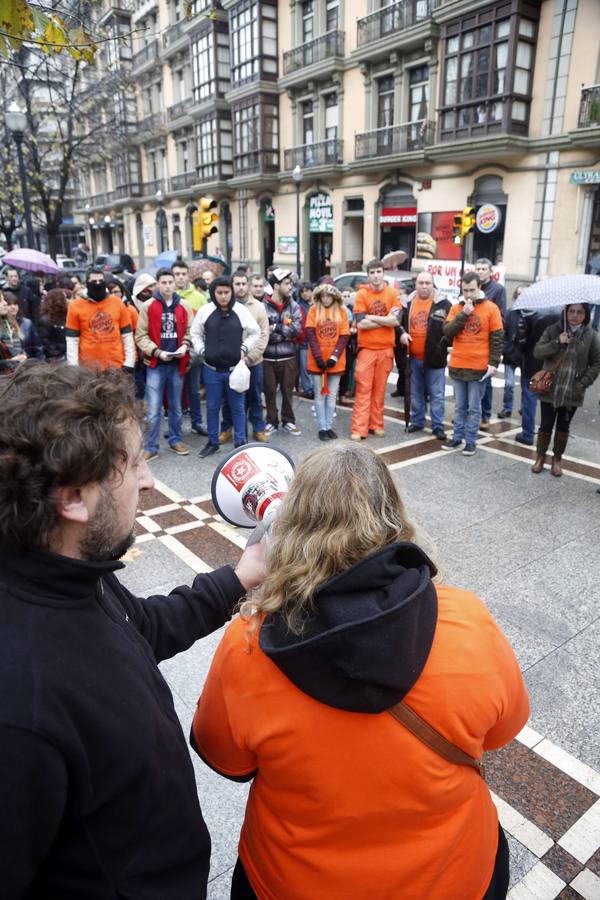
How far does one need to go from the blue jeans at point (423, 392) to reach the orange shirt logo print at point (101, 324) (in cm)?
364

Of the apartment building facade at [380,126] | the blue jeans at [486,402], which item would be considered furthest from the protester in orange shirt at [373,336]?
the apartment building facade at [380,126]

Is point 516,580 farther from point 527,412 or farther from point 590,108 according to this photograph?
point 590,108

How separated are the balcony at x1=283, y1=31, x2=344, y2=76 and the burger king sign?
990cm

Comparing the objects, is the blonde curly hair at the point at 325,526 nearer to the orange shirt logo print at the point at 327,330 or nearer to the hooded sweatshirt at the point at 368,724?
the hooded sweatshirt at the point at 368,724

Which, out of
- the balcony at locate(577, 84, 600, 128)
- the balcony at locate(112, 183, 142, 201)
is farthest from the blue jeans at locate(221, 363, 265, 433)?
the balcony at locate(112, 183, 142, 201)

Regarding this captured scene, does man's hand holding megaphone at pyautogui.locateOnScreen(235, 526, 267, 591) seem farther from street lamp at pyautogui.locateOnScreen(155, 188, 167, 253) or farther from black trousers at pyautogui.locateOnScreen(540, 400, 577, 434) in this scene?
street lamp at pyautogui.locateOnScreen(155, 188, 167, 253)

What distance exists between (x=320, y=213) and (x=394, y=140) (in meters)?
5.53

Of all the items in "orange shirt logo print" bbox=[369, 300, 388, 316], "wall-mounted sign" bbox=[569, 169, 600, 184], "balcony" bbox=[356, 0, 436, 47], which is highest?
"balcony" bbox=[356, 0, 436, 47]

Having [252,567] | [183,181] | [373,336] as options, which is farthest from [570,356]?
[183,181]

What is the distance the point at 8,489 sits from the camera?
3.53 ft

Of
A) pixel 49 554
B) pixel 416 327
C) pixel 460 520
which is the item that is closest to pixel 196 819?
pixel 49 554

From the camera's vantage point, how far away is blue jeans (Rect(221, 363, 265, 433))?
24.4 ft

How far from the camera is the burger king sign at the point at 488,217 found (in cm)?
2050

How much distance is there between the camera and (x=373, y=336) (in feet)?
24.6
